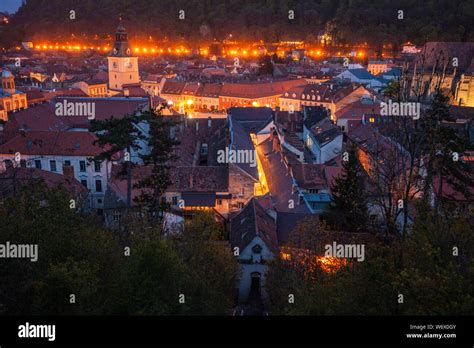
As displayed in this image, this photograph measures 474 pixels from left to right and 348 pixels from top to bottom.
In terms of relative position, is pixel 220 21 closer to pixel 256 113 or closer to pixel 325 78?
pixel 325 78

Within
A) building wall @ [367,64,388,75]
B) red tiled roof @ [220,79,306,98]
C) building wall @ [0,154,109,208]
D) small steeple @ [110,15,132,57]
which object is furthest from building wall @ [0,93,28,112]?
building wall @ [367,64,388,75]

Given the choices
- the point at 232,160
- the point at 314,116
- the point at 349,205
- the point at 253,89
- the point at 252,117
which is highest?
the point at 253,89

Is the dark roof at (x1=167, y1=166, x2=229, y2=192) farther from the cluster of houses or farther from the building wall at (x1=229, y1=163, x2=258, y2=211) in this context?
the building wall at (x1=229, y1=163, x2=258, y2=211)

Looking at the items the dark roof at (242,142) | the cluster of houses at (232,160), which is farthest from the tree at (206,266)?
the dark roof at (242,142)

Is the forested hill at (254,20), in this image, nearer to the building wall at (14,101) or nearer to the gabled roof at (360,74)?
the gabled roof at (360,74)

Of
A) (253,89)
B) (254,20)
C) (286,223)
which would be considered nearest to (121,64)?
(253,89)

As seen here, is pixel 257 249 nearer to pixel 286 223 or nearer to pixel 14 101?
pixel 286 223
